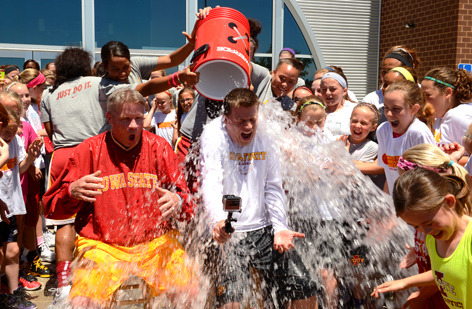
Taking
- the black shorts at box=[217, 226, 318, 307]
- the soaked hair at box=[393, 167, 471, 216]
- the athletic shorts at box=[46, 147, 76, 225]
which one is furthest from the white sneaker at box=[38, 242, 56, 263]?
the soaked hair at box=[393, 167, 471, 216]

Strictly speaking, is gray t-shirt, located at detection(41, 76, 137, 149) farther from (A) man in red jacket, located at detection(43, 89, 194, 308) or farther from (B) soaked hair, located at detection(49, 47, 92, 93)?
(A) man in red jacket, located at detection(43, 89, 194, 308)

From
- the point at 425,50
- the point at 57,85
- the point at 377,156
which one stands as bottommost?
the point at 377,156

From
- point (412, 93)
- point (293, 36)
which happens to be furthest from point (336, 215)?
point (293, 36)

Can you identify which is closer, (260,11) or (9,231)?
(9,231)

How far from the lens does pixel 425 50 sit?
11141mm

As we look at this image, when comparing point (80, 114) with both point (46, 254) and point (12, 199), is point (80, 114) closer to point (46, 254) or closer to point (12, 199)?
point (12, 199)

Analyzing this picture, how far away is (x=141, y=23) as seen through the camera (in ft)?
38.3

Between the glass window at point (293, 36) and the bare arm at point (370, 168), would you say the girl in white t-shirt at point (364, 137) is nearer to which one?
the bare arm at point (370, 168)

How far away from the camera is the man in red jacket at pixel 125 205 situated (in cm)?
333

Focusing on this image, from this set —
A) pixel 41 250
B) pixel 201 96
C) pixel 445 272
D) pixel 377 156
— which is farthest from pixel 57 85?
pixel 445 272

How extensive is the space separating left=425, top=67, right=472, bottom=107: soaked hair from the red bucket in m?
1.76

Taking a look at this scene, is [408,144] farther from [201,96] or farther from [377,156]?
[201,96]

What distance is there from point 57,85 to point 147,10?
7.39 metres

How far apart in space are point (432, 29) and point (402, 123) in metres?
7.97
